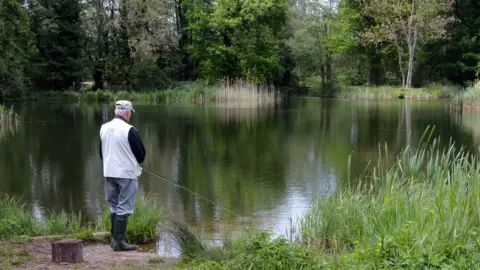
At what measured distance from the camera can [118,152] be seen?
5.75m

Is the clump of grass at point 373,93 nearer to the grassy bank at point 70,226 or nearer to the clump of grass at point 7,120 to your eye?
the clump of grass at point 7,120

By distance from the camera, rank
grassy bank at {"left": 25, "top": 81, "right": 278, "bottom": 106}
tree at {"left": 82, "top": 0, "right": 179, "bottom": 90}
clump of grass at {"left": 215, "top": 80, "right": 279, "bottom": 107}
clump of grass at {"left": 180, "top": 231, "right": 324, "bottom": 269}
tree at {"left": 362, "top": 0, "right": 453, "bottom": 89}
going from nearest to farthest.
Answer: clump of grass at {"left": 180, "top": 231, "right": 324, "bottom": 269} → clump of grass at {"left": 215, "top": 80, "right": 279, "bottom": 107} → grassy bank at {"left": 25, "top": 81, "right": 278, "bottom": 106} → tree at {"left": 362, "top": 0, "right": 453, "bottom": 89} → tree at {"left": 82, "top": 0, "right": 179, "bottom": 90}

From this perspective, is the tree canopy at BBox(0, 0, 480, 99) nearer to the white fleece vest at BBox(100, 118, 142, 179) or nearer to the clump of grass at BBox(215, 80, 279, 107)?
the clump of grass at BBox(215, 80, 279, 107)

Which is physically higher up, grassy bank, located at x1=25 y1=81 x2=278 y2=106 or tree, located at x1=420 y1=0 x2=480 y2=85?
tree, located at x1=420 y1=0 x2=480 y2=85

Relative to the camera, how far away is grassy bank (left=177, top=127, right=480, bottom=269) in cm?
394

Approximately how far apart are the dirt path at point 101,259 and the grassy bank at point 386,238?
0.31 meters

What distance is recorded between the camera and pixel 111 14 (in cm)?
3881

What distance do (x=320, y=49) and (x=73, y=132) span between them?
31.3 m

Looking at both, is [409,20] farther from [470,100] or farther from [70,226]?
[70,226]

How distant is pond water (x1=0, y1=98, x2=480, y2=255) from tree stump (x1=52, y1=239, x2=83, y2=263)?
7.61 ft

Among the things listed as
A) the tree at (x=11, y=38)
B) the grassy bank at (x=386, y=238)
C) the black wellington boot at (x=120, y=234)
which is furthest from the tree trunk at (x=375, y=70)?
the black wellington boot at (x=120, y=234)

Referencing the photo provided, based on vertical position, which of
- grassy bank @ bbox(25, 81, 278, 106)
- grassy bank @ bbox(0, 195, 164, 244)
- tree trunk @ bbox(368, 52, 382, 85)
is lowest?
grassy bank @ bbox(0, 195, 164, 244)

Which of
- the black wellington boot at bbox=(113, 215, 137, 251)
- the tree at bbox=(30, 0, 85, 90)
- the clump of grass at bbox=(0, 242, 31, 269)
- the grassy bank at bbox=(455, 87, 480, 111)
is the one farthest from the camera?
the tree at bbox=(30, 0, 85, 90)

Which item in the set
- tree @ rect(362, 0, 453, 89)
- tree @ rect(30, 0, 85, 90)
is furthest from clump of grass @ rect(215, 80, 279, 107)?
tree @ rect(30, 0, 85, 90)
